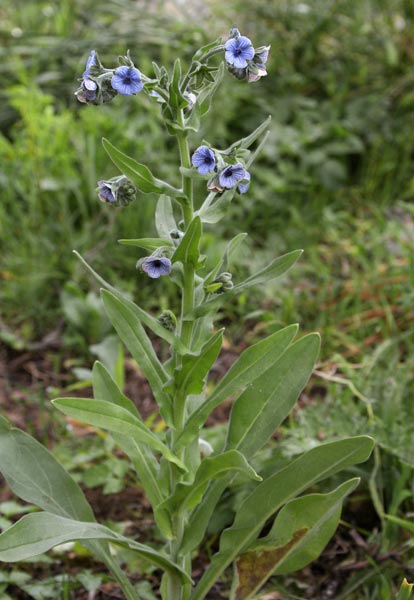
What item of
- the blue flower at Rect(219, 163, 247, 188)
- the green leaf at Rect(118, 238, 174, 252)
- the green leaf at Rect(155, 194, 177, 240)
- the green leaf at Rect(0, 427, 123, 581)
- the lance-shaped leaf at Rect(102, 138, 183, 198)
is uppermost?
the blue flower at Rect(219, 163, 247, 188)

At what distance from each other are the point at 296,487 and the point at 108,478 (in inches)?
35.4

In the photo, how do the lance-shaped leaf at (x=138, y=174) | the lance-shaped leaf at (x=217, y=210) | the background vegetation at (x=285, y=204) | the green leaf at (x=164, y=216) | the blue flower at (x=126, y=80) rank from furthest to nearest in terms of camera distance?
1. the background vegetation at (x=285, y=204)
2. the green leaf at (x=164, y=216)
3. the lance-shaped leaf at (x=217, y=210)
4. the lance-shaped leaf at (x=138, y=174)
5. the blue flower at (x=126, y=80)

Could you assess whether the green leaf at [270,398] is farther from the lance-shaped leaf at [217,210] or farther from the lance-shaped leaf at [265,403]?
the lance-shaped leaf at [217,210]

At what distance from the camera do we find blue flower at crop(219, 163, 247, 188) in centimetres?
163

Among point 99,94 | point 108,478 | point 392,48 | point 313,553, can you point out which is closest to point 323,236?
point 392,48

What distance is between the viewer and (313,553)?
6.67ft


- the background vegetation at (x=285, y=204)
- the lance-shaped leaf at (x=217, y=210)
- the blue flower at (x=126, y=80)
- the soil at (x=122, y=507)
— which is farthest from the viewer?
the background vegetation at (x=285, y=204)

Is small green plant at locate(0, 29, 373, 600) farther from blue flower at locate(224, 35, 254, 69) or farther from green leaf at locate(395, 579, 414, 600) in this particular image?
green leaf at locate(395, 579, 414, 600)

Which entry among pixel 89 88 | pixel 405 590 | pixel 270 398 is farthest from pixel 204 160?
pixel 405 590

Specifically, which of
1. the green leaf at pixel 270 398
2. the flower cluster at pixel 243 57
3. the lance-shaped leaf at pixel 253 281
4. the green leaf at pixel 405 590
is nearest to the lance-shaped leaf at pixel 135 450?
the green leaf at pixel 270 398

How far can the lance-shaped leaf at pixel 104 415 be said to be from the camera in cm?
166

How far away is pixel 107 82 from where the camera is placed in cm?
165

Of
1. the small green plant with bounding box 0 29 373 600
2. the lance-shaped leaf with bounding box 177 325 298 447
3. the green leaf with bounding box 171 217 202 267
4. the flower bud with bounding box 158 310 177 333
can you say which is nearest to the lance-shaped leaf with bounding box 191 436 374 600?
the small green plant with bounding box 0 29 373 600

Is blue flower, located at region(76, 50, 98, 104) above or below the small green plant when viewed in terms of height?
above
